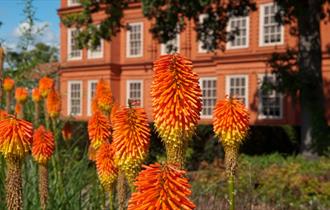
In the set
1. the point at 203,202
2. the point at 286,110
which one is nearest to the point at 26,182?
the point at 203,202

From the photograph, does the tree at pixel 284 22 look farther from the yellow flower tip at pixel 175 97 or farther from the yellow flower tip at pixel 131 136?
the yellow flower tip at pixel 175 97

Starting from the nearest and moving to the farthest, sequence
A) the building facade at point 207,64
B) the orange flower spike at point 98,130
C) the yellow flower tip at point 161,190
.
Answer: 1. the yellow flower tip at point 161,190
2. the orange flower spike at point 98,130
3. the building facade at point 207,64

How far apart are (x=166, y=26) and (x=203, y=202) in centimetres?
1234

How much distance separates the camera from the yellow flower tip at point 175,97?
1.98 metres

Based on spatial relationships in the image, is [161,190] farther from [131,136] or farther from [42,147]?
[42,147]

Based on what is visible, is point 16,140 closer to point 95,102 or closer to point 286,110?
point 95,102

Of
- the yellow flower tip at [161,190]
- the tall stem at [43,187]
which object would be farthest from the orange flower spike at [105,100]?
the yellow flower tip at [161,190]

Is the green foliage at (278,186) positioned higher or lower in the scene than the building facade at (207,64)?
lower

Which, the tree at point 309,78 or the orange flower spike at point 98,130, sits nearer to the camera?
the orange flower spike at point 98,130

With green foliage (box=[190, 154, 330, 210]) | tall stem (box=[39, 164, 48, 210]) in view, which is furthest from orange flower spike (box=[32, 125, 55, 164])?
green foliage (box=[190, 154, 330, 210])

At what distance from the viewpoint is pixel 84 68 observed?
40625 mm

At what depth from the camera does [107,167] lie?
290cm

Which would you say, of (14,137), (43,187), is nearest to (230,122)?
(14,137)

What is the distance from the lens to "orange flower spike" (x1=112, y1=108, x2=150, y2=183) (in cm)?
230
